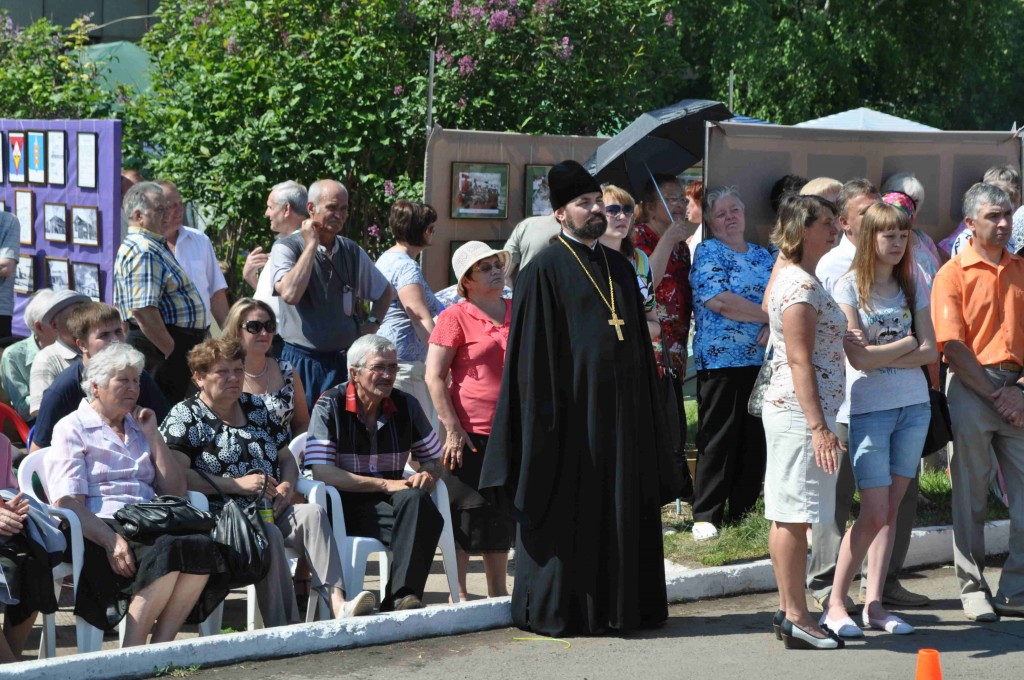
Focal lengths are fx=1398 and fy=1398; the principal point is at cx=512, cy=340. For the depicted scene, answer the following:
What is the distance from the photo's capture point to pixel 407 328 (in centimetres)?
823

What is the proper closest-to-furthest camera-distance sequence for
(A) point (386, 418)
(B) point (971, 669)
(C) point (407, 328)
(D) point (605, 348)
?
(B) point (971, 669), (D) point (605, 348), (A) point (386, 418), (C) point (407, 328)

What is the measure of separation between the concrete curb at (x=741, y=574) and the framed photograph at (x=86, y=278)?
4339 millimetres

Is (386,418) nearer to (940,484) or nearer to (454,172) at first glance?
(454,172)

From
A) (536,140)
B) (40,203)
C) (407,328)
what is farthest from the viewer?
(40,203)

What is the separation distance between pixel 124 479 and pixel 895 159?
520 cm

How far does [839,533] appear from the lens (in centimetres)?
643

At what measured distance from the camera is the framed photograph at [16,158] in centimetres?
993

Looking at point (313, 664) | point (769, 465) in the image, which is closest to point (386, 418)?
point (313, 664)

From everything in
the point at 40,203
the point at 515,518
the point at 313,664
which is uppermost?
the point at 40,203

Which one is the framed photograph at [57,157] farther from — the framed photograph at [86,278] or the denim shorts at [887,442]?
the denim shorts at [887,442]

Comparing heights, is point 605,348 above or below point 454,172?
below

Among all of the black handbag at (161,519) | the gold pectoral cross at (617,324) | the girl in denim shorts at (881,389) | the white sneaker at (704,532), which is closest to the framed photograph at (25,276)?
the black handbag at (161,519)

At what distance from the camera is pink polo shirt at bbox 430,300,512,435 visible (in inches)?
262

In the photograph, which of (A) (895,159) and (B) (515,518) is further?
(A) (895,159)
